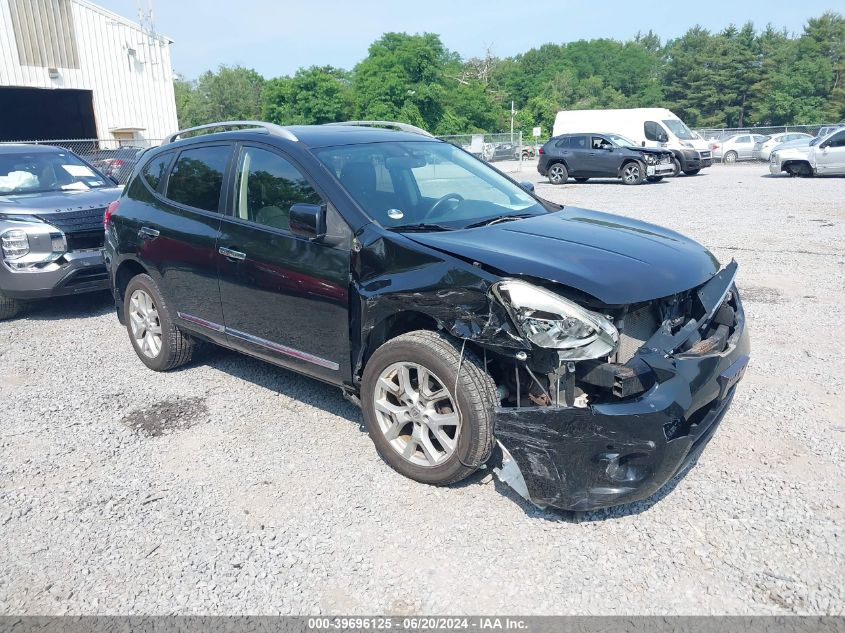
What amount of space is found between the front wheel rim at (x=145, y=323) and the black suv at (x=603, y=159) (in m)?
19.4

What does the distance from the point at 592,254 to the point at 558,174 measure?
21.5m

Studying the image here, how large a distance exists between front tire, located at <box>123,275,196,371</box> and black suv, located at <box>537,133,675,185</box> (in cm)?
1935

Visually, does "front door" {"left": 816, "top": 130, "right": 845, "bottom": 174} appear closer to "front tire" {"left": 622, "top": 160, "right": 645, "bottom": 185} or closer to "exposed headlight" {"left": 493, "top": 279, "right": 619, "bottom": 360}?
"front tire" {"left": 622, "top": 160, "right": 645, "bottom": 185}

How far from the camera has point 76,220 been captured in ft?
23.7

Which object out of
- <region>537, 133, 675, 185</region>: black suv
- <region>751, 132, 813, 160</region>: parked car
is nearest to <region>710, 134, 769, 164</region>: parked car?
<region>751, 132, 813, 160</region>: parked car

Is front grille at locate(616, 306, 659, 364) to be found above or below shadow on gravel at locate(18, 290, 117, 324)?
above

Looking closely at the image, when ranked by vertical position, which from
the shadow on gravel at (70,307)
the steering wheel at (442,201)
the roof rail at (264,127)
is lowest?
the shadow on gravel at (70,307)

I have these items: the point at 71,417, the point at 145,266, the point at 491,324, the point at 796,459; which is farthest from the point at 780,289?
the point at 71,417

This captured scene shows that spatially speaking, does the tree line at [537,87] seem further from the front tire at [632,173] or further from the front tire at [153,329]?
the front tire at [153,329]

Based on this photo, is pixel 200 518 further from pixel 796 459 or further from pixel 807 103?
pixel 807 103

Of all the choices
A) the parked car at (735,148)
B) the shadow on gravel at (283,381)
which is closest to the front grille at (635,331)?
the shadow on gravel at (283,381)

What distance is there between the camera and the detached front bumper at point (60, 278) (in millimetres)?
6996

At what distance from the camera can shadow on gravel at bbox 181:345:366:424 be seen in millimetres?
4754

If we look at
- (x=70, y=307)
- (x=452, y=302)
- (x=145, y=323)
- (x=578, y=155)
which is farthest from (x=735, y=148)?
(x=452, y=302)
